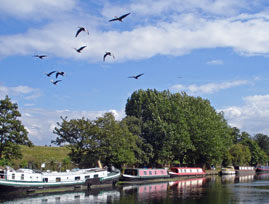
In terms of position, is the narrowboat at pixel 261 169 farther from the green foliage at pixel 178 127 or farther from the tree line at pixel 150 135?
the green foliage at pixel 178 127

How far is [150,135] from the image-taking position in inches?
3467

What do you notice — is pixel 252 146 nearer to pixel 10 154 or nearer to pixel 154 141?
pixel 154 141

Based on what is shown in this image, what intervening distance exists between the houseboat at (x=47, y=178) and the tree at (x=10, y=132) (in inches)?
160

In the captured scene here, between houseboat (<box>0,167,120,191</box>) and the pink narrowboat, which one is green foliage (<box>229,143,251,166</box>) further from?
houseboat (<box>0,167,120,191</box>)

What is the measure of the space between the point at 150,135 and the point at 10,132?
38.9m

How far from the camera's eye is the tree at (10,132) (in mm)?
57000

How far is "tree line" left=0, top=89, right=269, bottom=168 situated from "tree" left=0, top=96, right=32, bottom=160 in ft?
0.52

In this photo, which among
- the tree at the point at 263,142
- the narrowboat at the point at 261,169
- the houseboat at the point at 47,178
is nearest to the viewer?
the houseboat at the point at 47,178

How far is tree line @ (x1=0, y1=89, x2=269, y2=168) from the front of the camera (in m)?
66.9

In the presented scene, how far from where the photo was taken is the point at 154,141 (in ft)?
289

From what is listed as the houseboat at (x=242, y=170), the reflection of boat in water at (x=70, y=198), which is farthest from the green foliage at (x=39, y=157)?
the houseboat at (x=242, y=170)

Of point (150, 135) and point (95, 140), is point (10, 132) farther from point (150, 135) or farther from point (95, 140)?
point (150, 135)

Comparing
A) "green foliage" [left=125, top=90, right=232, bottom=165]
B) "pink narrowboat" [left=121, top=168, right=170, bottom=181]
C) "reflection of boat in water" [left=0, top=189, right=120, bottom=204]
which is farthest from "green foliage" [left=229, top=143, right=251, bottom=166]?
"reflection of boat in water" [left=0, top=189, right=120, bottom=204]

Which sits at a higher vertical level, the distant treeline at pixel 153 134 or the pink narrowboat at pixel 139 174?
the distant treeline at pixel 153 134
